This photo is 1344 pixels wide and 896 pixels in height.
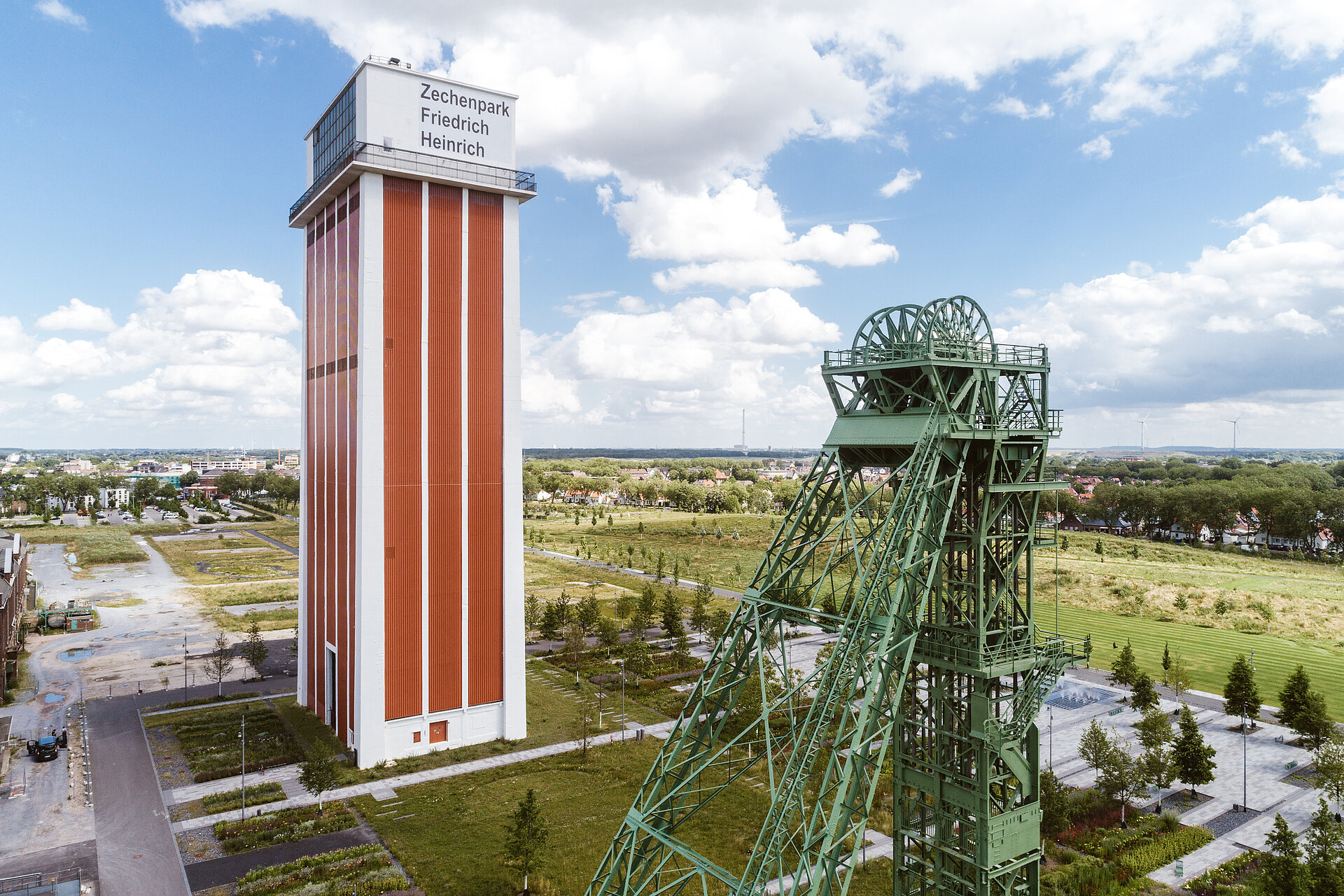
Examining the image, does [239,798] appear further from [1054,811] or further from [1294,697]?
[1294,697]

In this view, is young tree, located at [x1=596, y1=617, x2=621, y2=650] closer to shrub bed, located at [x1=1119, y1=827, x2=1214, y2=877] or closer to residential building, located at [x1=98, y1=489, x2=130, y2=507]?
shrub bed, located at [x1=1119, y1=827, x2=1214, y2=877]

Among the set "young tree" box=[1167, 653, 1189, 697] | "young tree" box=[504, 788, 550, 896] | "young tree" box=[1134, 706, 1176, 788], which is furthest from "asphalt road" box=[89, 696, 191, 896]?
"young tree" box=[1167, 653, 1189, 697]

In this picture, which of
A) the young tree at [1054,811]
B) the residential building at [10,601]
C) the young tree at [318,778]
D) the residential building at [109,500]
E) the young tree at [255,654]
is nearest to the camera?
the young tree at [1054,811]

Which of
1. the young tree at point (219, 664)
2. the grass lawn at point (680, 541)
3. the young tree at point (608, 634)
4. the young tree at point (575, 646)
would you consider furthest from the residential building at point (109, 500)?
the young tree at point (575, 646)

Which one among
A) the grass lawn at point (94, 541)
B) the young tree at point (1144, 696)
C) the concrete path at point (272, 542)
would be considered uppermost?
the grass lawn at point (94, 541)

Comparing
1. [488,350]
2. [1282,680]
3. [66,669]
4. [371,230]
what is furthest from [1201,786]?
[66,669]

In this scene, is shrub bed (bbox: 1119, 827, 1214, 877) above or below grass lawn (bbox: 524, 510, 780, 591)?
below

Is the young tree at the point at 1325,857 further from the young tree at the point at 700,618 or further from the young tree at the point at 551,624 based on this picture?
→ the young tree at the point at 551,624

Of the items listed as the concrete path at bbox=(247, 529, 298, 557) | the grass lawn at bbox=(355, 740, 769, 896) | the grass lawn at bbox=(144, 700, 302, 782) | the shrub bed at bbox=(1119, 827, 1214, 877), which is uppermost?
the concrete path at bbox=(247, 529, 298, 557)
